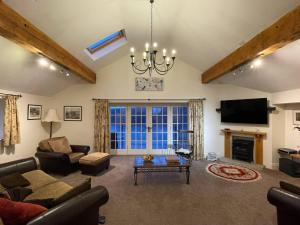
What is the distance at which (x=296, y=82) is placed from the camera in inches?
147

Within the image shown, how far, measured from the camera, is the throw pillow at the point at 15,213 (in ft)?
4.16

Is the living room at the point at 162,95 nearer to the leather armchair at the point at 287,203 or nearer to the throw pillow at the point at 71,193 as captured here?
the leather armchair at the point at 287,203

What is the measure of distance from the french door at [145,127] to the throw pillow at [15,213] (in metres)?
4.78

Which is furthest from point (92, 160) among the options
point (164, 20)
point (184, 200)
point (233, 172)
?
point (164, 20)

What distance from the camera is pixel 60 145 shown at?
14.8 ft

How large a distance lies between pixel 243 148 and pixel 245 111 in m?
1.18

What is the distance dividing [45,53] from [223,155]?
5771mm

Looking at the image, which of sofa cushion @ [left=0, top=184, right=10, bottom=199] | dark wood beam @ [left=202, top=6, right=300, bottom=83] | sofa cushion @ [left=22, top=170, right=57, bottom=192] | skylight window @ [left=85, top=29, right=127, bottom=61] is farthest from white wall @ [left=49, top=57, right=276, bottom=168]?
sofa cushion @ [left=0, top=184, right=10, bottom=199]

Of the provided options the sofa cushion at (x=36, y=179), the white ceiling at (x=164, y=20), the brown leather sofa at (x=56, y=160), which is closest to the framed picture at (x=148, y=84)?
the white ceiling at (x=164, y=20)

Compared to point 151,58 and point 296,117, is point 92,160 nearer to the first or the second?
point 151,58

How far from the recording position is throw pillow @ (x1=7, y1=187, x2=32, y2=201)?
2057 mm

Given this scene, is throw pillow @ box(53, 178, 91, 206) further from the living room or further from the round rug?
the round rug

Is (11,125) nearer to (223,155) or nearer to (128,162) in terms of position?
(128,162)

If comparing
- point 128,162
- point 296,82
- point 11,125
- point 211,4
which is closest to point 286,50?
point 296,82
